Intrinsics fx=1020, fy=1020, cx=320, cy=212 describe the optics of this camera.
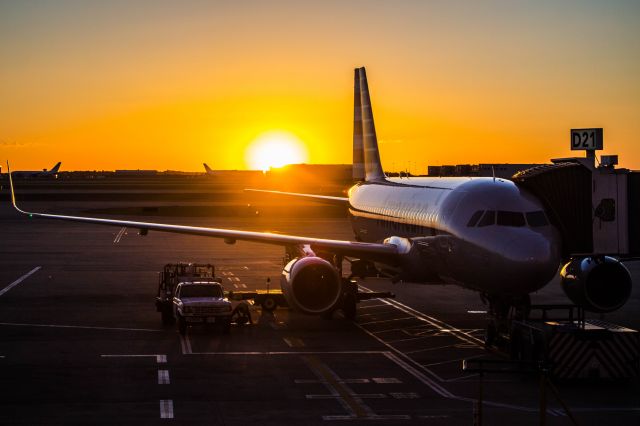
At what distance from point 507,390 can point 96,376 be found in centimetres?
1104

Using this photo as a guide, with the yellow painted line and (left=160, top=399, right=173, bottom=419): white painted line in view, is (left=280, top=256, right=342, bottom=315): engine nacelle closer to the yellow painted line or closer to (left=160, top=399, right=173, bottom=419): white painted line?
the yellow painted line

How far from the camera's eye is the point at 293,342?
3372 cm

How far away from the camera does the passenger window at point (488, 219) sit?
101 ft

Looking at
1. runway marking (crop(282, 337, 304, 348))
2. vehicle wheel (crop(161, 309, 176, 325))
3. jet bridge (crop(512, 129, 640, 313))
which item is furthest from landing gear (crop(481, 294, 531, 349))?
vehicle wheel (crop(161, 309, 176, 325))

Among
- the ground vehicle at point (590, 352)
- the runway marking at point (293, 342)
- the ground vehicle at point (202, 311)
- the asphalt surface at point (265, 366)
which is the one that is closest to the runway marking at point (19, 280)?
the asphalt surface at point (265, 366)

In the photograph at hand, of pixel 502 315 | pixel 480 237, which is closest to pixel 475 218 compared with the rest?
pixel 480 237

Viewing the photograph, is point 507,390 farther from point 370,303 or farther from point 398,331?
point 370,303

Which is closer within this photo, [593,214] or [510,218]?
[510,218]

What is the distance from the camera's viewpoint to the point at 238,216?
114 meters

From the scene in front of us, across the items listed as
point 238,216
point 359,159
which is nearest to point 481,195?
point 359,159

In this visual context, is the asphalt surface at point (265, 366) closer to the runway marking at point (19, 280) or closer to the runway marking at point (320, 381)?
the runway marking at point (320, 381)

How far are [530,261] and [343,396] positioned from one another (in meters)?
7.06

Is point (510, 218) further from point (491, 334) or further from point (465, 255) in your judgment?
point (491, 334)

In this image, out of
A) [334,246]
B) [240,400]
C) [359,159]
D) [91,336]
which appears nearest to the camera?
[240,400]
